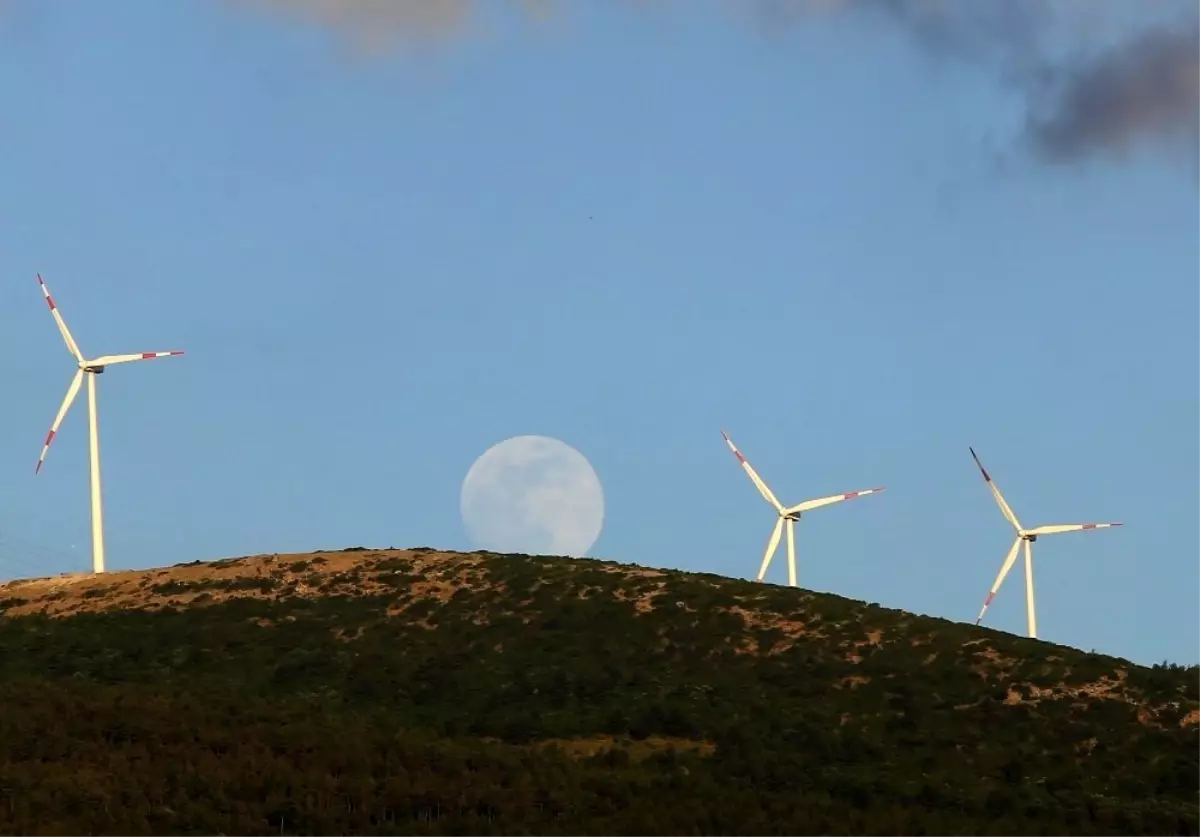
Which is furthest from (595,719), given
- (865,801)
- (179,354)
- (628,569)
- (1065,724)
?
(179,354)

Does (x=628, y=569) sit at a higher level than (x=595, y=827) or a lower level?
higher

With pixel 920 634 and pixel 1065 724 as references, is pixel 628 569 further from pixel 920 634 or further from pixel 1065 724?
pixel 1065 724

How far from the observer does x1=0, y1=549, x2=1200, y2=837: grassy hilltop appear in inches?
1665

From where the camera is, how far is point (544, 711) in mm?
60688

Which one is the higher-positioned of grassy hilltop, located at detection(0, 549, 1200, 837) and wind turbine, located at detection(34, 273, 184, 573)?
wind turbine, located at detection(34, 273, 184, 573)

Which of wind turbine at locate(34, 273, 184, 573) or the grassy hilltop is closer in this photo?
the grassy hilltop

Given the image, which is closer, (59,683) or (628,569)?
(59,683)

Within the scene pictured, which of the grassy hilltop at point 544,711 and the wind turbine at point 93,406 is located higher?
the wind turbine at point 93,406

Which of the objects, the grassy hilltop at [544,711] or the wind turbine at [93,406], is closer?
the grassy hilltop at [544,711]

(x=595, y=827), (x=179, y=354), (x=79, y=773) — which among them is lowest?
(x=595, y=827)

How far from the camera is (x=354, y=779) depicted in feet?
145

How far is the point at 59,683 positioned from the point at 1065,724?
39.7 meters

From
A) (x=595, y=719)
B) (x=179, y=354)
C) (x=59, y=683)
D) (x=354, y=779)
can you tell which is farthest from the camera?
(x=179, y=354)

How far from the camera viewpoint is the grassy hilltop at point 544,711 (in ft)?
139
